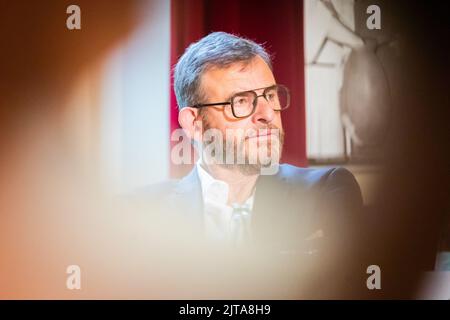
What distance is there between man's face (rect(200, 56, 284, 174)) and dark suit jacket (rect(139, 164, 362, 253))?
12cm

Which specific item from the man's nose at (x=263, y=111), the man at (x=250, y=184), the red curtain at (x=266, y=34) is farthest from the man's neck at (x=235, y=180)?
the man's nose at (x=263, y=111)

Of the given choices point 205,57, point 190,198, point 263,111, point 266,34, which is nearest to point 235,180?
point 190,198

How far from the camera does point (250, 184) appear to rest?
195cm

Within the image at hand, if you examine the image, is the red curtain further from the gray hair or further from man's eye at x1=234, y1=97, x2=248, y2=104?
man's eye at x1=234, y1=97, x2=248, y2=104

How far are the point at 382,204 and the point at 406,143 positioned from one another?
0.27 metres

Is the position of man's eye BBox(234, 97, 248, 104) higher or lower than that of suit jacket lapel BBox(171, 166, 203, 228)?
higher

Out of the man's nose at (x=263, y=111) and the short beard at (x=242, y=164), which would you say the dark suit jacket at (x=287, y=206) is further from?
the man's nose at (x=263, y=111)

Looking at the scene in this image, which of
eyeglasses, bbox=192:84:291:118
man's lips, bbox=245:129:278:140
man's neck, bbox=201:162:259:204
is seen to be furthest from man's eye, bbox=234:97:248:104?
man's neck, bbox=201:162:259:204

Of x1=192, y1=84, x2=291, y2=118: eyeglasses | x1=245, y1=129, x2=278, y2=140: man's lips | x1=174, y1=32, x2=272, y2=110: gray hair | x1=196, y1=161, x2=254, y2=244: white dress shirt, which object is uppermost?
x1=174, y1=32, x2=272, y2=110: gray hair

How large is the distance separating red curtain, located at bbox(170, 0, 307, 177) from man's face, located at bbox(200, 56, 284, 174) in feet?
0.18

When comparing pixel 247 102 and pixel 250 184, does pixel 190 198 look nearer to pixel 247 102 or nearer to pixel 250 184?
pixel 250 184

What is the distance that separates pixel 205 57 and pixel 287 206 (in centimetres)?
67

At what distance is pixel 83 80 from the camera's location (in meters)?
1.94

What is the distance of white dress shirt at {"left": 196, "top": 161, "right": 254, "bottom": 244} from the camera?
1.94m
